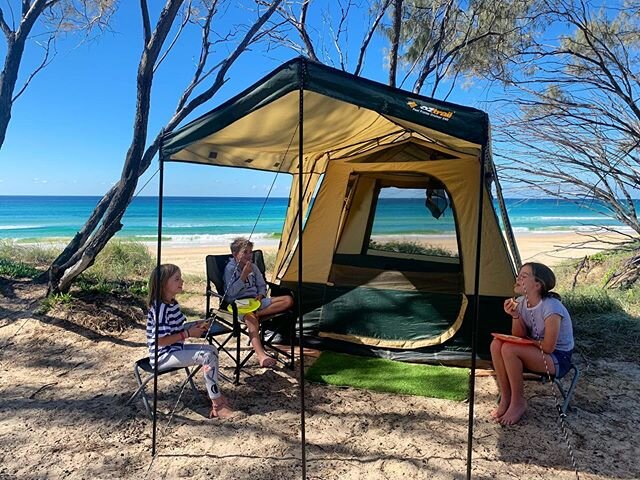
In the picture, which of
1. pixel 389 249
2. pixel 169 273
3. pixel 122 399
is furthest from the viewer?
pixel 389 249

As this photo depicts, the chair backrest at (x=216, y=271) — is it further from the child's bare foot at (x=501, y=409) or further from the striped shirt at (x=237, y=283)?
the child's bare foot at (x=501, y=409)

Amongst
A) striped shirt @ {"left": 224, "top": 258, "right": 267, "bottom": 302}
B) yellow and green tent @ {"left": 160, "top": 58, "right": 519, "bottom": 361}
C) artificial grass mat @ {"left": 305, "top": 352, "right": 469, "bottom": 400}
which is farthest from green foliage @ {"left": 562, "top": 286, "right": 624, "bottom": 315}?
striped shirt @ {"left": 224, "top": 258, "right": 267, "bottom": 302}

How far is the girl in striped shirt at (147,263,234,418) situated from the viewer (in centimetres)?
259

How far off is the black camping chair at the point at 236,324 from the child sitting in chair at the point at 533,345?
4.91 feet

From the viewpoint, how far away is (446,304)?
3621 millimetres

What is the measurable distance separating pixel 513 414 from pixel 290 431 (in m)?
1.25

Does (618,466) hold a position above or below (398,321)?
below

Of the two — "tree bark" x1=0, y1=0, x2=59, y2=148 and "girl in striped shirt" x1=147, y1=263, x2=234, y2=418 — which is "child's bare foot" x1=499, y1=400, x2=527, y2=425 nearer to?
"girl in striped shirt" x1=147, y1=263, x2=234, y2=418

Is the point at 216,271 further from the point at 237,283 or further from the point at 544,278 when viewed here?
the point at 544,278

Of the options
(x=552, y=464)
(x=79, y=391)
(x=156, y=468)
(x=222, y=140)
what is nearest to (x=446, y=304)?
(x=552, y=464)

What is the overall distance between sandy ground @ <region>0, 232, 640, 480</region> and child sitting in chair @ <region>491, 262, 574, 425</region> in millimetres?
160

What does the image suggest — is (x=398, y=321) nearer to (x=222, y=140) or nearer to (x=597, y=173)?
(x=222, y=140)

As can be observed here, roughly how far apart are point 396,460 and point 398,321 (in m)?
1.54

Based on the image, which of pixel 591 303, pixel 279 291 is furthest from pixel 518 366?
pixel 591 303
